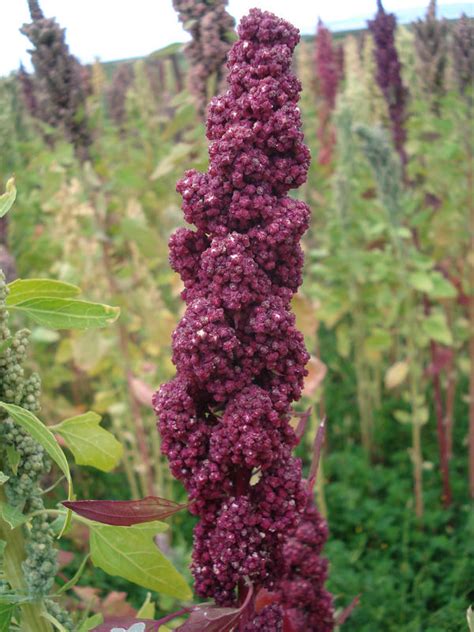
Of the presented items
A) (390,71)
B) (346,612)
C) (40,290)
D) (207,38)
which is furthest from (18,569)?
(390,71)

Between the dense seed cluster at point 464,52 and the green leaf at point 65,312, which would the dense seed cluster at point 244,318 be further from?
the dense seed cluster at point 464,52

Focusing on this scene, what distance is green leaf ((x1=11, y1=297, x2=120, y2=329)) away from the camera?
111 cm

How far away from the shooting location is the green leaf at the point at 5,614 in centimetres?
110

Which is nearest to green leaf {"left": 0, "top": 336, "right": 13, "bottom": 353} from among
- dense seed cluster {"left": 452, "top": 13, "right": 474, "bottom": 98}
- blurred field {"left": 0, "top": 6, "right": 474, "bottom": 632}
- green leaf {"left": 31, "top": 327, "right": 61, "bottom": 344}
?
blurred field {"left": 0, "top": 6, "right": 474, "bottom": 632}

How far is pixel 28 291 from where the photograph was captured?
1141mm

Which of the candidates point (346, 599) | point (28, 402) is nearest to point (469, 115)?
point (346, 599)

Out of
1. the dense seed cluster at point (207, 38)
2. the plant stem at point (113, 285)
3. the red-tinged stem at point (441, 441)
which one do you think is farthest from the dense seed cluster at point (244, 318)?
the red-tinged stem at point (441, 441)

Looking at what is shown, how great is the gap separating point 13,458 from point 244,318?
422 mm

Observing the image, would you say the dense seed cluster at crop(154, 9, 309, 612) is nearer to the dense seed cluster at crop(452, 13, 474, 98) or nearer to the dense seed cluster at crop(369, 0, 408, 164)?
the dense seed cluster at crop(452, 13, 474, 98)

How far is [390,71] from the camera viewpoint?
108 inches

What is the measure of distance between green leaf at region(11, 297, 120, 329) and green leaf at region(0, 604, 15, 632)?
1.43 ft

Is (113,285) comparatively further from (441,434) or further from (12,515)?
(12,515)

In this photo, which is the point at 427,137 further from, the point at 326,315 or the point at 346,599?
the point at 346,599

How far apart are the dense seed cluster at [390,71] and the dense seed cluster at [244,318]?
1.72m
